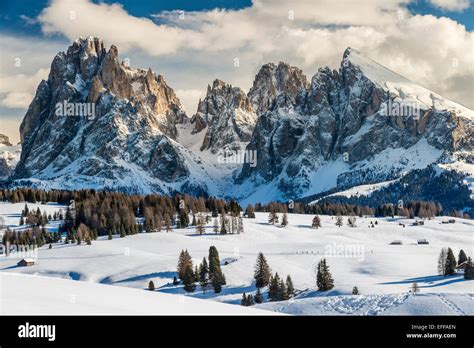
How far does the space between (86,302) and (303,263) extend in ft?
318

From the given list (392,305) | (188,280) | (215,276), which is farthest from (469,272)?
(392,305)

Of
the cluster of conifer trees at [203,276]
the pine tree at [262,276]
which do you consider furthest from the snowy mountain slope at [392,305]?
the cluster of conifer trees at [203,276]

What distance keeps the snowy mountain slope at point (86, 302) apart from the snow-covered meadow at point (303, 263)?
170cm

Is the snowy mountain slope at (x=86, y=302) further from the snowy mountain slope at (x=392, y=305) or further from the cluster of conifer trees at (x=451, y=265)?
the cluster of conifer trees at (x=451, y=265)

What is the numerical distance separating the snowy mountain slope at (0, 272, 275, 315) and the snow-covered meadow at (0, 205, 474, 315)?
170cm

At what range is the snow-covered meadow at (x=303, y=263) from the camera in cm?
5256

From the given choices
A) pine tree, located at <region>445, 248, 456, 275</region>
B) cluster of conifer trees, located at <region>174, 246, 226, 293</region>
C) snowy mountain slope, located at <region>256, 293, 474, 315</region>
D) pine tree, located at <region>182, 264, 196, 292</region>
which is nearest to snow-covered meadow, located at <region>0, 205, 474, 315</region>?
snowy mountain slope, located at <region>256, 293, 474, 315</region>

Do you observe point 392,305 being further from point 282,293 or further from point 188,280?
point 188,280

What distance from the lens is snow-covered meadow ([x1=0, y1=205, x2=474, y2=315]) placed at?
172 ft

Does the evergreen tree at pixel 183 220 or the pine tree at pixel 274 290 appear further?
the evergreen tree at pixel 183 220
